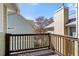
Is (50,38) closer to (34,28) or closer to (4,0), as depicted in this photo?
(34,28)

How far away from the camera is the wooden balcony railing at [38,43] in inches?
161

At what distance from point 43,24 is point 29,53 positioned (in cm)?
71

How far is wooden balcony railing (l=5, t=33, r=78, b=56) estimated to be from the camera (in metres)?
4.09

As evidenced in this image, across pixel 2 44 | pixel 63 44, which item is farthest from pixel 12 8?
pixel 63 44

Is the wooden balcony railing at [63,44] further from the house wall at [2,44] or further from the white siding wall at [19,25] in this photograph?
the house wall at [2,44]

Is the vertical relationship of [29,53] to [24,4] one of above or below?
below

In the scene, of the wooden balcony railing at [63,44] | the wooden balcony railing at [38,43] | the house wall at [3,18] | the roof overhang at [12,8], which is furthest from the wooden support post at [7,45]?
the wooden balcony railing at [63,44]

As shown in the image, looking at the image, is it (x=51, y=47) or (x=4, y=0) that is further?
(x=51, y=47)

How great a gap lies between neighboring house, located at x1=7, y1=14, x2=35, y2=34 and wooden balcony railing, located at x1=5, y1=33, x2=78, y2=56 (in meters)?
0.11

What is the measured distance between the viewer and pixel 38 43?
4102 mm

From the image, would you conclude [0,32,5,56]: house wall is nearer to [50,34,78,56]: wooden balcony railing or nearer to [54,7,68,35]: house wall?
[50,34,78,56]: wooden balcony railing

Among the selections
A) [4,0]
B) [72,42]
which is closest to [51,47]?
[72,42]

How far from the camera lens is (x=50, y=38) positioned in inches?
162

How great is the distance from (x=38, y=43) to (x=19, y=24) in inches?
23.2
